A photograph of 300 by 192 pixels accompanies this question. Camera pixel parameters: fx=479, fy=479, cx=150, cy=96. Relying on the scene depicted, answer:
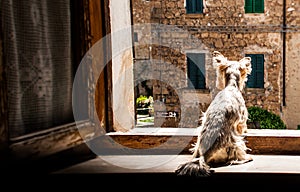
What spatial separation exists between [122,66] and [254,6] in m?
10.1

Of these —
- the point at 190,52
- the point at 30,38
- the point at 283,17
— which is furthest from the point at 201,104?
the point at 30,38

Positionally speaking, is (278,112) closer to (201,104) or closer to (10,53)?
(201,104)

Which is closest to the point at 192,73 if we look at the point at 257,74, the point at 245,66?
the point at 257,74

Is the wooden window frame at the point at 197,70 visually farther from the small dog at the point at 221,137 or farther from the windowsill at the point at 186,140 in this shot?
the small dog at the point at 221,137

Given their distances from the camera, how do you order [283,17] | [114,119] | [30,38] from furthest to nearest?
[283,17] < [114,119] < [30,38]

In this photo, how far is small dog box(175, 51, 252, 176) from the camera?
2.94 m

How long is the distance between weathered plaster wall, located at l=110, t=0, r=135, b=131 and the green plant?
8628 mm

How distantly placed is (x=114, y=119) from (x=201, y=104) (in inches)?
405

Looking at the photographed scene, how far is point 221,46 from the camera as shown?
45.4 ft

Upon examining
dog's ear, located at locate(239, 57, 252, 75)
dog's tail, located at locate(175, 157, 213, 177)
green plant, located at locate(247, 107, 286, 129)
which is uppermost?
dog's ear, located at locate(239, 57, 252, 75)

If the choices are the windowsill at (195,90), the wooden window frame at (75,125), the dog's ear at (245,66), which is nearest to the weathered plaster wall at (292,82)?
the windowsill at (195,90)

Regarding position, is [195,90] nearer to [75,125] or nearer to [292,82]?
[292,82]

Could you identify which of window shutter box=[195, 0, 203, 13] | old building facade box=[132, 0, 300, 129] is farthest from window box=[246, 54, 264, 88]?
window shutter box=[195, 0, 203, 13]

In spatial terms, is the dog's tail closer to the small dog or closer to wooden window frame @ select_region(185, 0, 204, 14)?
the small dog
